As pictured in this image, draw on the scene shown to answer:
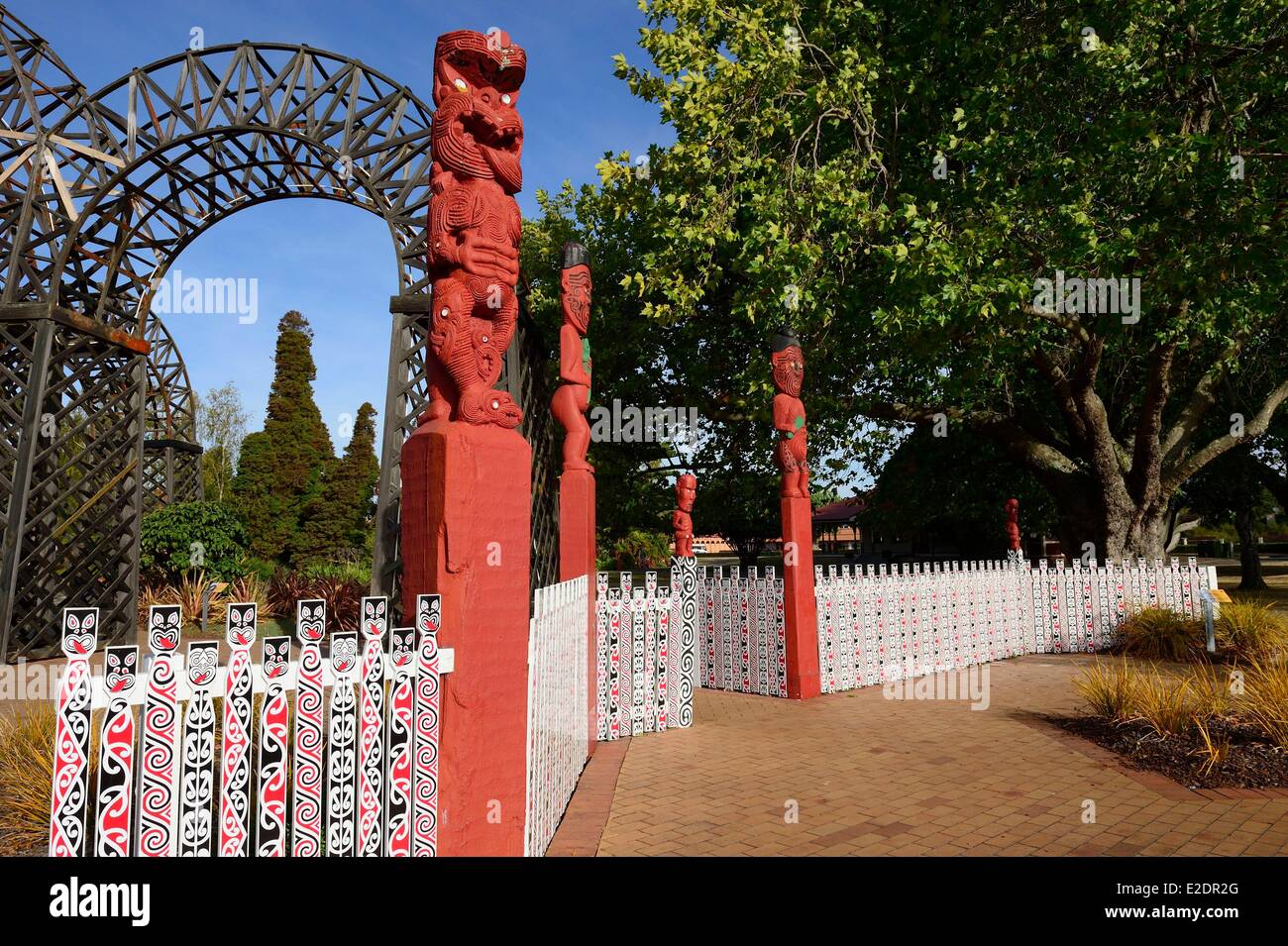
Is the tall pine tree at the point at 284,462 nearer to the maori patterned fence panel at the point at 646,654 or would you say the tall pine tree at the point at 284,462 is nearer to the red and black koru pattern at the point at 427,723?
the maori patterned fence panel at the point at 646,654

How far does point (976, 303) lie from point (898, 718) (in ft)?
17.5

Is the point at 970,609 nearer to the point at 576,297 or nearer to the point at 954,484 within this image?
the point at 576,297

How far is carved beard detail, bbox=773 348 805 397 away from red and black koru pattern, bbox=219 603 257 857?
7.37m

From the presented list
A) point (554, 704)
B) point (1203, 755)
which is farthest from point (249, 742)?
point (1203, 755)

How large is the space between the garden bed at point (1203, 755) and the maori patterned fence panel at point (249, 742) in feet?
17.8

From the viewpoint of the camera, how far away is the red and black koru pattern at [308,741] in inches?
99.3

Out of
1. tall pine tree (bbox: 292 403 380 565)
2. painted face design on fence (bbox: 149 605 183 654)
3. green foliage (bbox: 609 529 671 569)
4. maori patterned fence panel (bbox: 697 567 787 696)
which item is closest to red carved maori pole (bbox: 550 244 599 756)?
maori patterned fence panel (bbox: 697 567 787 696)

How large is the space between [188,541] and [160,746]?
14685 mm

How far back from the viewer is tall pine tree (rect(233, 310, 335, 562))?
26812mm

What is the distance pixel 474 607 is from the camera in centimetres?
317

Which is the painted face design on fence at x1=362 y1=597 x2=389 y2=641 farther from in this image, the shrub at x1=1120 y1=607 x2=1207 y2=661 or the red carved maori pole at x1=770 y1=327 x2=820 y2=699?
the shrub at x1=1120 y1=607 x2=1207 y2=661

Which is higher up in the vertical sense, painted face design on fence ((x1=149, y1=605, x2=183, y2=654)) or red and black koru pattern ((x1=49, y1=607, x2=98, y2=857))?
painted face design on fence ((x1=149, y1=605, x2=183, y2=654))

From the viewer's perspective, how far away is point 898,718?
7.64m
